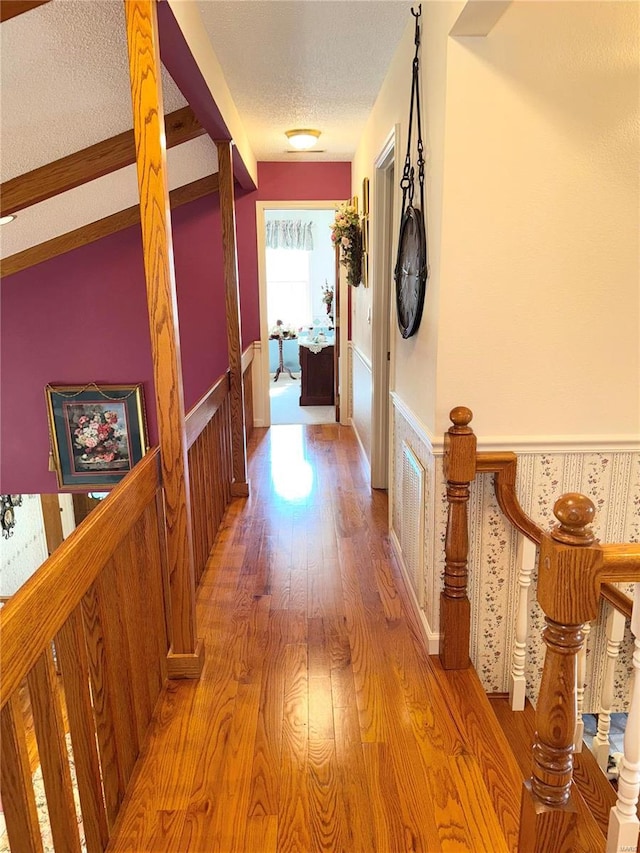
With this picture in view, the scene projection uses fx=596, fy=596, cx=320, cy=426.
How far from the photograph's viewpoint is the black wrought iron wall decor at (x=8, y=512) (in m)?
5.63

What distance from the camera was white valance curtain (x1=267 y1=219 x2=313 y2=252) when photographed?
9.88m

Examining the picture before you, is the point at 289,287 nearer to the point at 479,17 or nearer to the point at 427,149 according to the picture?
the point at 427,149

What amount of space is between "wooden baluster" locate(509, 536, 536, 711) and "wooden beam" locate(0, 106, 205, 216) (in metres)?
2.77

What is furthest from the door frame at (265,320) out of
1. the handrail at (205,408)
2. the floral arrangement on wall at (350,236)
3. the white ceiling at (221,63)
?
the handrail at (205,408)

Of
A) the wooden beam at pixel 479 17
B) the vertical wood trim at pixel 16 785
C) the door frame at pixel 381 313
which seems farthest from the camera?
the door frame at pixel 381 313

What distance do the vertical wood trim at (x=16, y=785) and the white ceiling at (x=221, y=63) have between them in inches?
84.2

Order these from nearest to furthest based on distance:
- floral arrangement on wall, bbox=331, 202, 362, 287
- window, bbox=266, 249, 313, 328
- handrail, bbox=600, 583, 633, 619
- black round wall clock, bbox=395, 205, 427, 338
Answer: handrail, bbox=600, 583, 633, 619 → black round wall clock, bbox=395, 205, 427, 338 → floral arrangement on wall, bbox=331, 202, 362, 287 → window, bbox=266, 249, 313, 328

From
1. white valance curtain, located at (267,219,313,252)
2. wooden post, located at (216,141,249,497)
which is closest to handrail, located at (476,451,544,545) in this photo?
wooden post, located at (216,141,249,497)

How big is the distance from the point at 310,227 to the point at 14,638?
9.63 m

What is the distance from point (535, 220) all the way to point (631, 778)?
1.65 m

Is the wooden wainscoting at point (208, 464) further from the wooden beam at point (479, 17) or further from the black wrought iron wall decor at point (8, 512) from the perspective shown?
the black wrought iron wall decor at point (8, 512)

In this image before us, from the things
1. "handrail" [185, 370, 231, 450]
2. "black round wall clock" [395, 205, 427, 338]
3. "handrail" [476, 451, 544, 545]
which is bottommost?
"handrail" [476, 451, 544, 545]

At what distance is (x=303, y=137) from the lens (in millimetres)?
4410

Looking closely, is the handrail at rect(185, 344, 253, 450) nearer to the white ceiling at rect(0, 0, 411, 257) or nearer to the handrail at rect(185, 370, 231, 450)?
the handrail at rect(185, 370, 231, 450)
